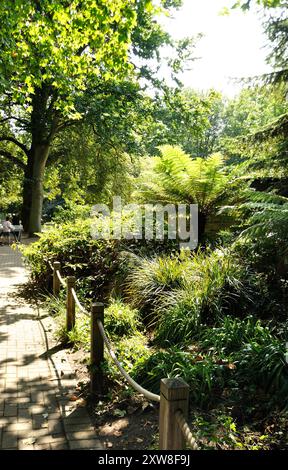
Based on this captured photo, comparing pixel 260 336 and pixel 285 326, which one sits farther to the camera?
pixel 285 326

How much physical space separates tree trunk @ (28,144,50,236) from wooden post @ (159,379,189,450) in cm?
1652

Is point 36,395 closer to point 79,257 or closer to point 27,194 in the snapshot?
point 79,257

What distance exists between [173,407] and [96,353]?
2017 mm

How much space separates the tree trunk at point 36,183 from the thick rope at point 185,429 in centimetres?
1660

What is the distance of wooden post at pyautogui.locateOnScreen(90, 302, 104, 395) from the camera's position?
147 inches

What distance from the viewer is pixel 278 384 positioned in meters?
3.27

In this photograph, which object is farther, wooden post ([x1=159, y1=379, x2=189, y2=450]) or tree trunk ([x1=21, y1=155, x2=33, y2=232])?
tree trunk ([x1=21, y1=155, x2=33, y2=232])

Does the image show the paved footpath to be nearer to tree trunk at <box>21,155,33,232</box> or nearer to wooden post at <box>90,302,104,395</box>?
wooden post at <box>90,302,104,395</box>

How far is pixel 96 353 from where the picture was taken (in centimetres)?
387

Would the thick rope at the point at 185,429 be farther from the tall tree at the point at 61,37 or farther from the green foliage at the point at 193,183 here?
the green foliage at the point at 193,183

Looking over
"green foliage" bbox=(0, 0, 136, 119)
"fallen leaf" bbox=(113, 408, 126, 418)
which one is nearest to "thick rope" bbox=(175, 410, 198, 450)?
"fallen leaf" bbox=(113, 408, 126, 418)

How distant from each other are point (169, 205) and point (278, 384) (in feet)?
17.5
